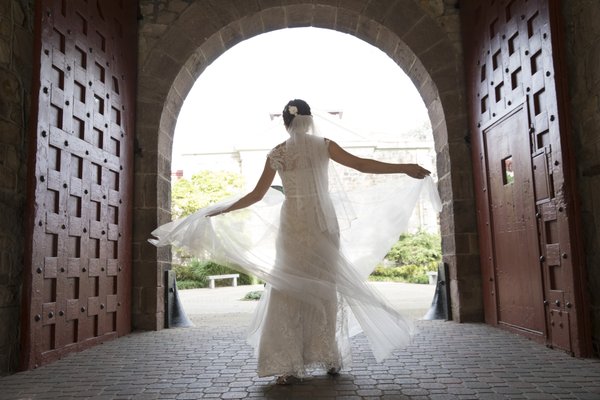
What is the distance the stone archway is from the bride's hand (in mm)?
A: 1862

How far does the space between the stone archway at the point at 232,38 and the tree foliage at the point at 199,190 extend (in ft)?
37.9

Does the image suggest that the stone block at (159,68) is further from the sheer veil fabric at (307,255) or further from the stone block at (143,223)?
the sheer veil fabric at (307,255)

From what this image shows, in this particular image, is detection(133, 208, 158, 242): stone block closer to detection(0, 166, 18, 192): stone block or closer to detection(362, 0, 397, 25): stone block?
detection(0, 166, 18, 192): stone block

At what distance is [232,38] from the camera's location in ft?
17.7

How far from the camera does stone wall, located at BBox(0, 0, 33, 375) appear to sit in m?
3.01

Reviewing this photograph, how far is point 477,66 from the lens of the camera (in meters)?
4.62

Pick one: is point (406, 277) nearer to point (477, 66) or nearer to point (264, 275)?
point (477, 66)

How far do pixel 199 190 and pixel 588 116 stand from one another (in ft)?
49.0

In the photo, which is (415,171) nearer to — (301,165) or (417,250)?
(301,165)

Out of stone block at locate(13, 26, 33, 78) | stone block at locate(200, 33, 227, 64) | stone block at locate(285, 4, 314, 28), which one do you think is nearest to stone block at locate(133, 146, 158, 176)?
stone block at locate(200, 33, 227, 64)

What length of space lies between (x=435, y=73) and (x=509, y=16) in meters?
1.13

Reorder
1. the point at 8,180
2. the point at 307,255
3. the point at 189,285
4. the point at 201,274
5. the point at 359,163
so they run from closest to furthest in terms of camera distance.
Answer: the point at 307,255 < the point at 359,163 < the point at 8,180 < the point at 189,285 < the point at 201,274

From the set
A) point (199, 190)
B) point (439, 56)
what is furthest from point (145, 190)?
point (199, 190)

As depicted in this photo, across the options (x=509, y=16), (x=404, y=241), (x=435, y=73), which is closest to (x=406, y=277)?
(x=404, y=241)
